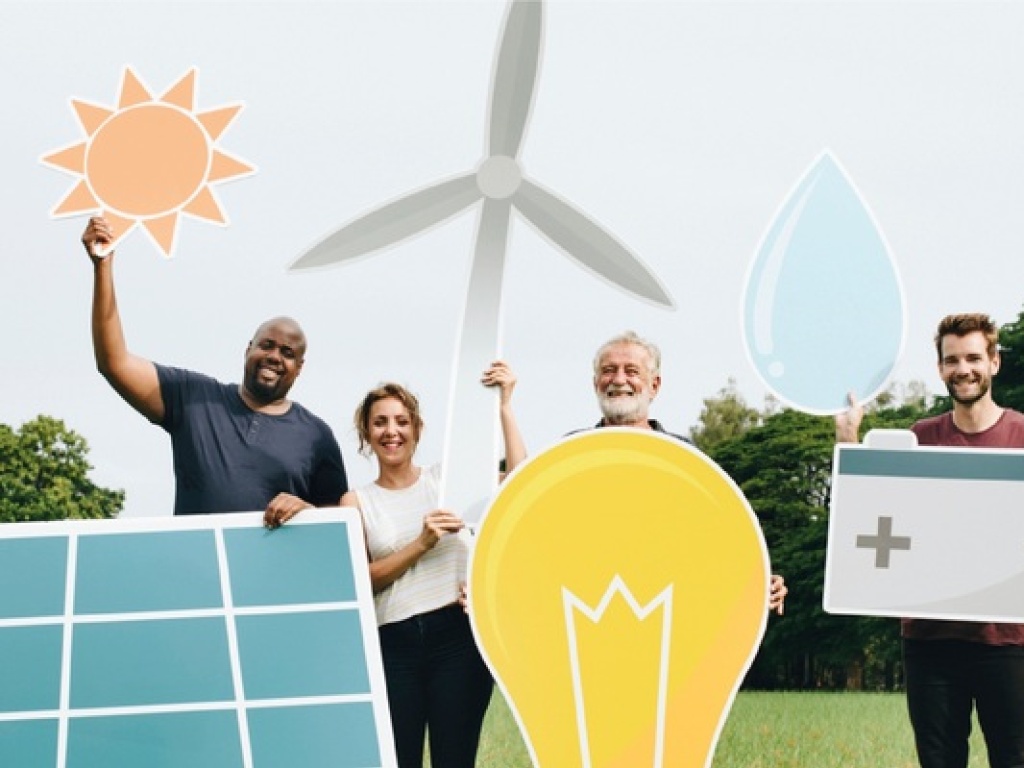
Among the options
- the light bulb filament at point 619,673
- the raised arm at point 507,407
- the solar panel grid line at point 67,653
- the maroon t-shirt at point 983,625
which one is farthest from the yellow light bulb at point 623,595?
the solar panel grid line at point 67,653

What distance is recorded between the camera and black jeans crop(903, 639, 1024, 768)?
547cm

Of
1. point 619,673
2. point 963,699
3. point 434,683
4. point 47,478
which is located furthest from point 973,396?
point 47,478

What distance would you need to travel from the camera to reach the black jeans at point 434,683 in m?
5.27

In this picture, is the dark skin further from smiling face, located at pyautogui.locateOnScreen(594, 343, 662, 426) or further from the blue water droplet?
the blue water droplet

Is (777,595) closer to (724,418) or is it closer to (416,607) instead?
(416,607)

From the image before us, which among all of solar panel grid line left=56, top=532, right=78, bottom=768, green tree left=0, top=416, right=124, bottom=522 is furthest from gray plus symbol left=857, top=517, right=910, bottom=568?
green tree left=0, top=416, right=124, bottom=522

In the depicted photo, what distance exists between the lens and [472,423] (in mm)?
5547

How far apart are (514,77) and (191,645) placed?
2706mm

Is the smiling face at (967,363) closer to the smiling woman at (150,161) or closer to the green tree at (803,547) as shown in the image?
the smiling woman at (150,161)

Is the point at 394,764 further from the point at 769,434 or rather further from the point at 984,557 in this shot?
the point at 769,434

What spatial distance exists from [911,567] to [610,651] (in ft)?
4.40

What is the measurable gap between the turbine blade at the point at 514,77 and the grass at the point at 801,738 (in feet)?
29.2

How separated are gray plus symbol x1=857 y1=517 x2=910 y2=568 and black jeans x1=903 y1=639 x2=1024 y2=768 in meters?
0.43

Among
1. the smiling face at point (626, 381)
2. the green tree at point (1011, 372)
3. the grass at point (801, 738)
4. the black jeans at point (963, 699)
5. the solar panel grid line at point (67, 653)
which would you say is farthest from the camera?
the green tree at point (1011, 372)
